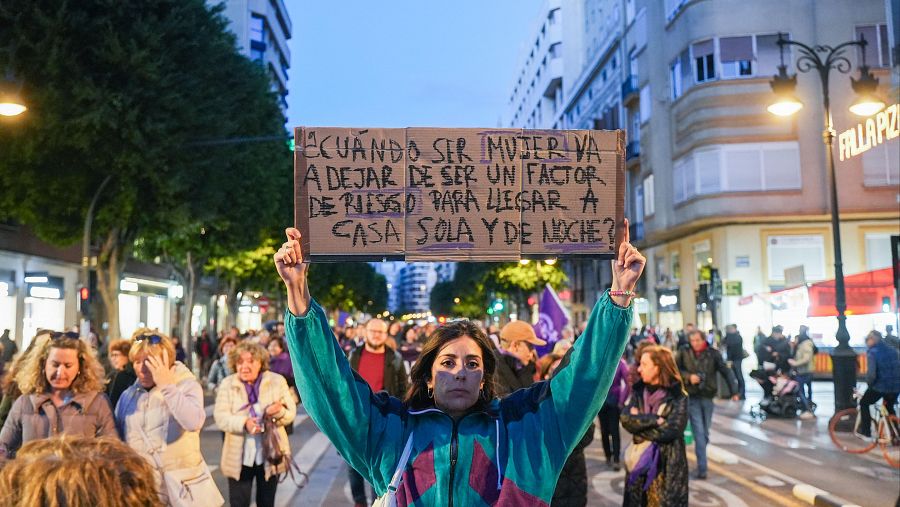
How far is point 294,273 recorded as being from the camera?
2703 mm

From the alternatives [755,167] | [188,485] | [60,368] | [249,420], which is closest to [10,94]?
[249,420]

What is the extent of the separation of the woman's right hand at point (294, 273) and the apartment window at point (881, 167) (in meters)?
34.6

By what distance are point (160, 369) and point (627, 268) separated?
3.77 meters

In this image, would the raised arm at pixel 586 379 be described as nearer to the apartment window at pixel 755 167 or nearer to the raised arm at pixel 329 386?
the raised arm at pixel 329 386

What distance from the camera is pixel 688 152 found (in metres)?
35.8

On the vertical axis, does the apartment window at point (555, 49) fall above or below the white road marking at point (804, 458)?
above

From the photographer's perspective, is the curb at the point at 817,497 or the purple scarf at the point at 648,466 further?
the curb at the point at 817,497

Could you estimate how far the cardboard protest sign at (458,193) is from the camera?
3125 millimetres

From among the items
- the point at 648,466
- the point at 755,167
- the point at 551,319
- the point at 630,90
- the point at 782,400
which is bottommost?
Answer: the point at 782,400

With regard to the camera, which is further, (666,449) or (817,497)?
(817,497)

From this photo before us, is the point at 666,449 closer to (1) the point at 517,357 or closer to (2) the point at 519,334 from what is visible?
(1) the point at 517,357

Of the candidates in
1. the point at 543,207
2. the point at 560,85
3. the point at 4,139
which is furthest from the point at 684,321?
the point at 560,85

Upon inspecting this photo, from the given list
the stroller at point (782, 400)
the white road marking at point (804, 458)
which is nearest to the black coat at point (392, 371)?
the white road marking at point (804, 458)

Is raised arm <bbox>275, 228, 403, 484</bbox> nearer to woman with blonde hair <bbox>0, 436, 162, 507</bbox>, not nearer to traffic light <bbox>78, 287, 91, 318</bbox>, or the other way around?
woman with blonde hair <bbox>0, 436, 162, 507</bbox>
